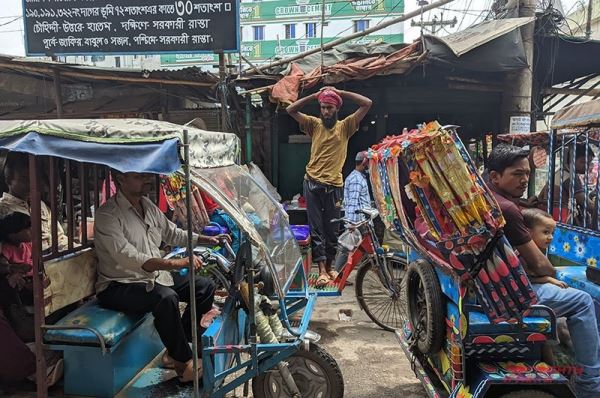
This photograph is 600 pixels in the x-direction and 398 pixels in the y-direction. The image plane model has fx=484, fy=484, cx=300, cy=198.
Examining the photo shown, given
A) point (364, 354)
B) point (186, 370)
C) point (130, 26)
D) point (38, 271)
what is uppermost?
point (130, 26)

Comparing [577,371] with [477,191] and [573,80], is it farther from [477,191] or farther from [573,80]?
[573,80]

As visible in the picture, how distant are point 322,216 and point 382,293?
115 centimetres

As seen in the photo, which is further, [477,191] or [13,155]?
[13,155]

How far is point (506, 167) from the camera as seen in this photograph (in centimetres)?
276

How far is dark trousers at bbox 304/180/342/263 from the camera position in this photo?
558 cm

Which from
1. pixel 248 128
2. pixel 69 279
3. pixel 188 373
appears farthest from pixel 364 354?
pixel 248 128

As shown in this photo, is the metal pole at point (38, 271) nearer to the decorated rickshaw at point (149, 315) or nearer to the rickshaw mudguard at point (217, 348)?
the decorated rickshaw at point (149, 315)

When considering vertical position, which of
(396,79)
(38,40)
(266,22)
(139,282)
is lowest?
(139,282)

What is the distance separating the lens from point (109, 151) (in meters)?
2.44

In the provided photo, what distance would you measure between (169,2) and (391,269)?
4815 mm

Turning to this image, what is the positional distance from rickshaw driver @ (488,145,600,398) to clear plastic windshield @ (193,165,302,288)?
1397 millimetres

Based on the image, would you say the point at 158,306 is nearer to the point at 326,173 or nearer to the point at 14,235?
the point at 14,235

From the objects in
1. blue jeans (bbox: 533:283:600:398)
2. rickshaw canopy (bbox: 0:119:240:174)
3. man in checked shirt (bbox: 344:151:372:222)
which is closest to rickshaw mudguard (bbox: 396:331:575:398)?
blue jeans (bbox: 533:283:600:398)

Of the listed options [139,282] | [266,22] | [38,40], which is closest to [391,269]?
[139,282]
